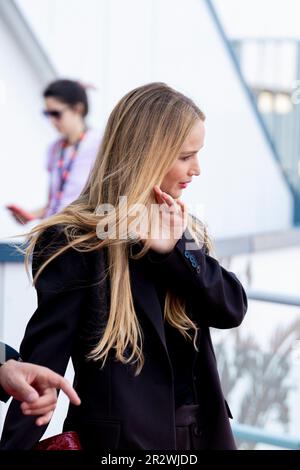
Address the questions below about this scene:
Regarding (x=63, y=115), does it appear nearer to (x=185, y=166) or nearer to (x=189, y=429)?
(x=185, y=166)

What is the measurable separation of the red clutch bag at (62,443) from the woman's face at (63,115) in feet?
11.8

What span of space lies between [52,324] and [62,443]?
267 mm

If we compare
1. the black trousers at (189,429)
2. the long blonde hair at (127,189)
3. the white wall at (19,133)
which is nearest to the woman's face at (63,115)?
the white wall at (19,133)

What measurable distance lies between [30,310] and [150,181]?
5.05 feet

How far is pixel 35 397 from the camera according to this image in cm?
189

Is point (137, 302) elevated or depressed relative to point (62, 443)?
elevated

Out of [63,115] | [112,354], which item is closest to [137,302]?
[112,354]

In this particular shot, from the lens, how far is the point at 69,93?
573 centimetres

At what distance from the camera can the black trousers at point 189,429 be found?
2.25 metres

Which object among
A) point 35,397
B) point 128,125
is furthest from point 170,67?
point 35,397

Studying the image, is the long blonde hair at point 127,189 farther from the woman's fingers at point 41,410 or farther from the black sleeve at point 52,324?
the woman's fingers at point 41,410

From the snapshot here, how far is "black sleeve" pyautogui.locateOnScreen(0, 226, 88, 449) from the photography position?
2.14 meters

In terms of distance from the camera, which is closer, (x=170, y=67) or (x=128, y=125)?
(x=128, y=125)
